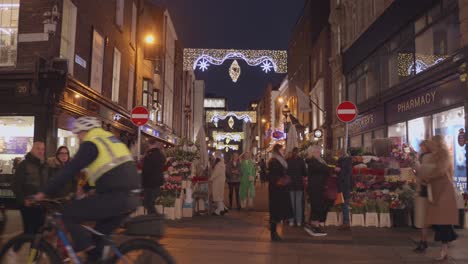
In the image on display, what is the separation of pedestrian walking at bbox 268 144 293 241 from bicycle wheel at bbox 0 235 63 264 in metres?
5.36

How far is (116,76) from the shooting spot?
74.3 feet

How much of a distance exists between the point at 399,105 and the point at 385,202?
8.36 meters

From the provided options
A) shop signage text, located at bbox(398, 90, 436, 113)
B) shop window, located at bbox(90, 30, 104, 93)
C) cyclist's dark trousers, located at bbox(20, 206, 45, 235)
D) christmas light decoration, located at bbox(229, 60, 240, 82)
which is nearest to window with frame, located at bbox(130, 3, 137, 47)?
shop window, located at bbox(90, 30, 104, 93)

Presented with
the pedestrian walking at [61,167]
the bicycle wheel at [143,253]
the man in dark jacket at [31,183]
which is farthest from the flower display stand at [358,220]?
the bicycle wheel at [143,253]

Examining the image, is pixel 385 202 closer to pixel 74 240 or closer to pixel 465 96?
pixel 465 96

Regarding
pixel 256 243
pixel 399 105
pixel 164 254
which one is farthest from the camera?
pixel 399 105

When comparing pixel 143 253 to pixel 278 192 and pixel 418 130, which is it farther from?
pixel 418 130

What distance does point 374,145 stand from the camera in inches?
583

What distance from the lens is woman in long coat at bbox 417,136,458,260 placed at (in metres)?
7.33

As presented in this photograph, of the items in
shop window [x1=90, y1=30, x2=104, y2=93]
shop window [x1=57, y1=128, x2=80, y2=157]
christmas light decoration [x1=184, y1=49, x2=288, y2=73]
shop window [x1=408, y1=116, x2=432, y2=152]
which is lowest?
shop window [x1=57, y1=128, x2=80, y2=157]

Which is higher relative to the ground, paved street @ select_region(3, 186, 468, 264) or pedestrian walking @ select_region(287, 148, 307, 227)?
pedestrian walking @ select_region(287, 148, 307, 227)

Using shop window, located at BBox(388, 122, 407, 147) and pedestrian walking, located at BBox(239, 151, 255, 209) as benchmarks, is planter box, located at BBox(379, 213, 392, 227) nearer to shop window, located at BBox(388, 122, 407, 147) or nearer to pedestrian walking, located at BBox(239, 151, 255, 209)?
pedestrian walking, located at BBox(239, 151, 255, 209)

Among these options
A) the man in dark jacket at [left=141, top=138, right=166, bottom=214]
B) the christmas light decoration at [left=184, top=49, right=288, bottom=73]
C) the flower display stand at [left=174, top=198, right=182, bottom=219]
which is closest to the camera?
the man in dark jacket at [left=141, top=138, right=166, bottom=214]

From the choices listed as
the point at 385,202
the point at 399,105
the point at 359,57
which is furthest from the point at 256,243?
the point at 359,57
